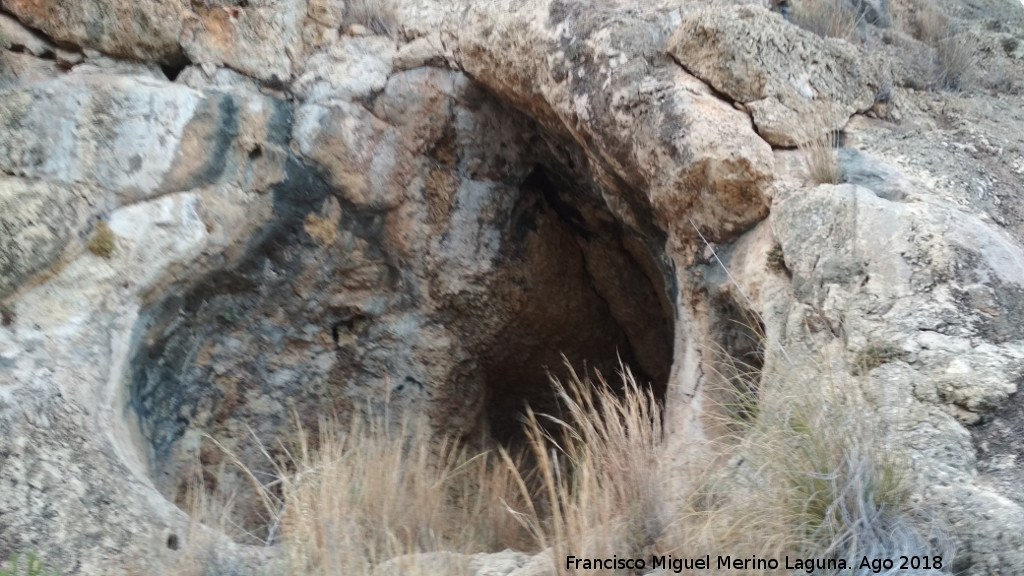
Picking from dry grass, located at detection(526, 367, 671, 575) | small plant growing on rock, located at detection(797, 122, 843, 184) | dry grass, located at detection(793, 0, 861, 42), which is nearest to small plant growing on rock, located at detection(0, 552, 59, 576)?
dry grass, located at detection(526, 367, 671, 575)

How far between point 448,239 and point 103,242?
1623 mm

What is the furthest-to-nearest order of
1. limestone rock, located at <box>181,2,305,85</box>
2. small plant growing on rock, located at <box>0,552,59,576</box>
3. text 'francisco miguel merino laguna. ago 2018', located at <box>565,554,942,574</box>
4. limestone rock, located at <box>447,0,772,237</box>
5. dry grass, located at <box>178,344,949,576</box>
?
1. limestone rock, located at <box>181,2,305,85</box>
2. limestone rock, located at <box>447,0,772,237</box>
3. small plant growing on rock, located at <box>0,552,59,576</box>
4. dry grass, located at <box>178,344,949,576</box>
5. text 'francisco miguel merino laguna. ago 2018', located at <box>565,554,942,574</box>

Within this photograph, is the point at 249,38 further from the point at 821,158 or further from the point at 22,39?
the point at 821,158

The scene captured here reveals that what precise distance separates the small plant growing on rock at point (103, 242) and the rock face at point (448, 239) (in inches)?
0.8

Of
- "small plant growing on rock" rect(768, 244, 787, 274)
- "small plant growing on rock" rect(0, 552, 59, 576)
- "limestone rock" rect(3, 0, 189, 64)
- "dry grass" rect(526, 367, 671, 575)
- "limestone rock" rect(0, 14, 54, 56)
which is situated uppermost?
"limestone rock" rect(3, 0, 189, 64)

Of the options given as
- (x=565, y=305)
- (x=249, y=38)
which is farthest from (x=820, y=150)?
(x=249, y=38)

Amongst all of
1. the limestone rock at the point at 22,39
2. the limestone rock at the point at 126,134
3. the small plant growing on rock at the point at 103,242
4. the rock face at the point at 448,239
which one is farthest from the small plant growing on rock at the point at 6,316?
the limestone rock at the point at 22,39

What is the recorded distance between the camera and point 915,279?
276cm

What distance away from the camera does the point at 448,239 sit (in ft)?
14.8

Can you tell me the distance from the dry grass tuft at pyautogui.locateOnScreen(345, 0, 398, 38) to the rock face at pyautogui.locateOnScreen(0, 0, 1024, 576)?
41mm

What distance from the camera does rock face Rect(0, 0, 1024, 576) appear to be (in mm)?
2727

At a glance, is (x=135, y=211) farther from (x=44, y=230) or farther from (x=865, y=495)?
(x=865, y=495)

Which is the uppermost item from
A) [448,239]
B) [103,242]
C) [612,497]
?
[448,239]

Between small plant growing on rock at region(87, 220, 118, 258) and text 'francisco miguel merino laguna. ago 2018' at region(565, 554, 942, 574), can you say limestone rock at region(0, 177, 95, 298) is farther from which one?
text 'francisco miguel merino laguna. ago 2018' at region(565, 554, 942, 574)
